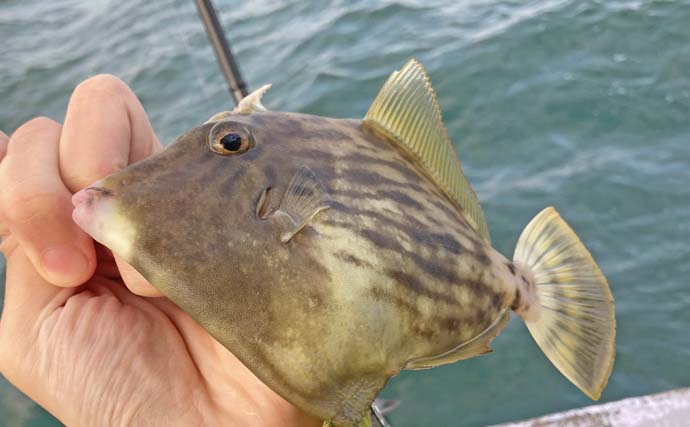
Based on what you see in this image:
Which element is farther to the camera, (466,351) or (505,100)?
(505,100)

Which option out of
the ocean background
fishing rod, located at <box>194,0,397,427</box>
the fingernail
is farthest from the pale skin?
the ocean background

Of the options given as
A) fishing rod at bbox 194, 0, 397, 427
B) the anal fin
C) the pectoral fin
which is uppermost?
the pectoral fin

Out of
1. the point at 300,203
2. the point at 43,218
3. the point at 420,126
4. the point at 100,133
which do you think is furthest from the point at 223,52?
the point at 300,203

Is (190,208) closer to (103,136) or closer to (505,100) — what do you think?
(103,136)

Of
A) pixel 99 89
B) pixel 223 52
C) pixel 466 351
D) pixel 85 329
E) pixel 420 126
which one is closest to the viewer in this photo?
pixel 466 351

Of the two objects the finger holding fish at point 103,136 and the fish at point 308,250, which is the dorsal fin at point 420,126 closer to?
the fish at point 308,250

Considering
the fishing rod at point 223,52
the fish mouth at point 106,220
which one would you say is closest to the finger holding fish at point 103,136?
the fish mouth at point 106,220

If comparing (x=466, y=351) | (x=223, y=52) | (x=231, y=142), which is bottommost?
(x=466, y=351)

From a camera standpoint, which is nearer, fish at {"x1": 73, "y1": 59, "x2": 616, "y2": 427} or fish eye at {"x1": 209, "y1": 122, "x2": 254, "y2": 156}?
fish at {"x1": 73, "y1": 59, "x2": 616, "y2": 427}

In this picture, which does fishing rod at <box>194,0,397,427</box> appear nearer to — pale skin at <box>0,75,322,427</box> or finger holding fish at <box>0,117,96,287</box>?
pale skin at <box>0,75,322,427</box>
